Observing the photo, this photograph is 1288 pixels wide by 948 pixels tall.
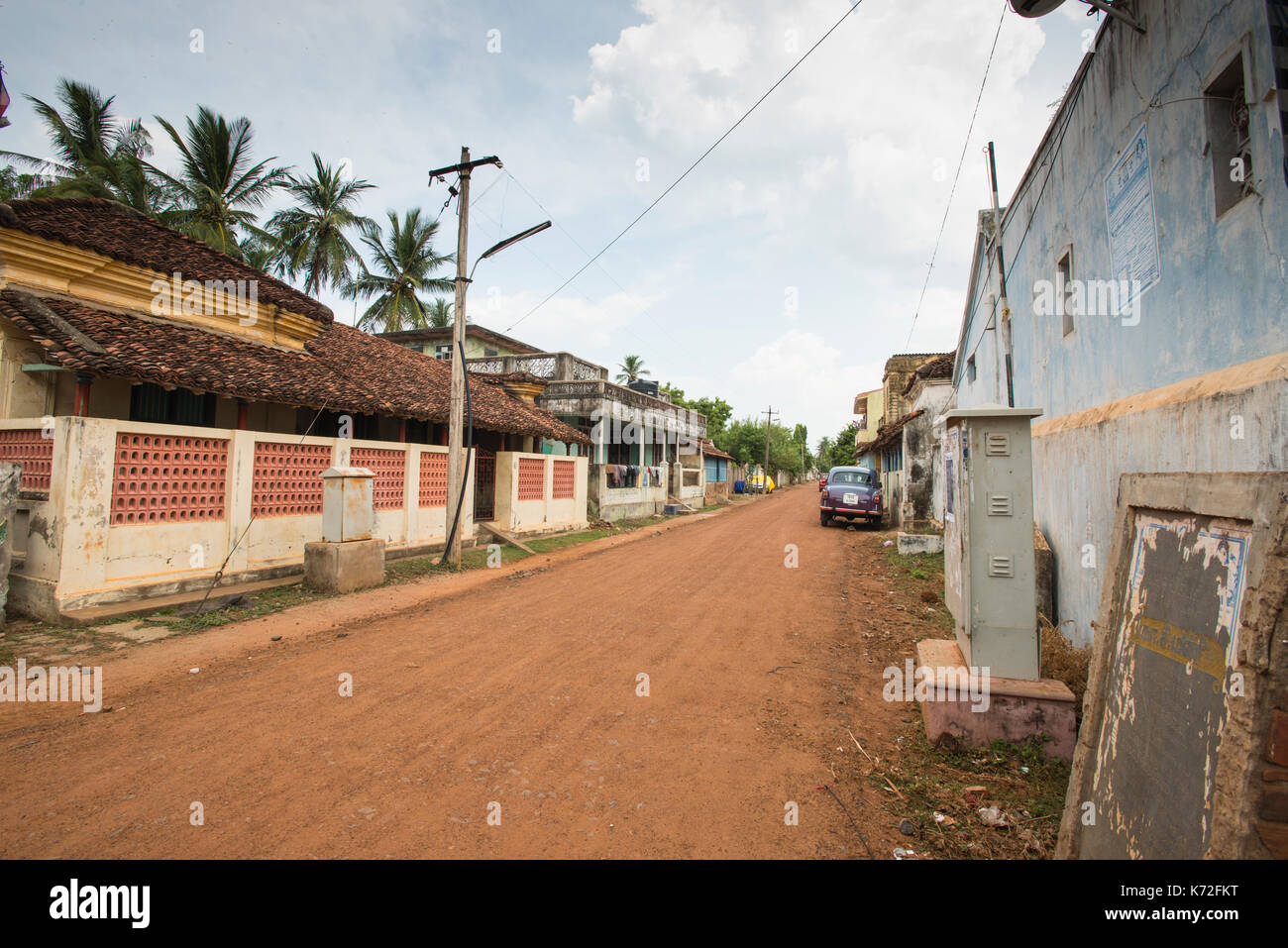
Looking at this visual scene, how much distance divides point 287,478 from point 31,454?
111 inches

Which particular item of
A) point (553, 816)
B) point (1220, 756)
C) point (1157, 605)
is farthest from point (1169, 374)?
point (553, 816)

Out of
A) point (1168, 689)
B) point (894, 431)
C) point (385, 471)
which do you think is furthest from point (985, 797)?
point (894, 431)

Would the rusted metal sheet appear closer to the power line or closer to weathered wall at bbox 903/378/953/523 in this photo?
the power line

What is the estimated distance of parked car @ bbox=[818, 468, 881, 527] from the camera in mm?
18391

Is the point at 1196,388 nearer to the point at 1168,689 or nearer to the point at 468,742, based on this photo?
the point at 1168,689

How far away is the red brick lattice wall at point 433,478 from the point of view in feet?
39.4

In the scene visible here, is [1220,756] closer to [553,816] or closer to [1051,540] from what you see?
[553,816]

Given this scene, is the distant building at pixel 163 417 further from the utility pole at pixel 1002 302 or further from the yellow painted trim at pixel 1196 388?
the utility pole at pixel 1002 302

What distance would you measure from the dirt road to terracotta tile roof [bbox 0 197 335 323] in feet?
19.2

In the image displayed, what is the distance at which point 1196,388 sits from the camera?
348 cm

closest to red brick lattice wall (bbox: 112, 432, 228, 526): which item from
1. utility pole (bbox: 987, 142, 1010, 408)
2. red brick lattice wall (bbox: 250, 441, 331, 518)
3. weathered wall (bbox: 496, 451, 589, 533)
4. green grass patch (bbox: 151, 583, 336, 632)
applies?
red brick lattice wall (bbox: 250, 441, 331, 518)

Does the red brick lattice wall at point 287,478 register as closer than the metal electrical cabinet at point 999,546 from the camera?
No

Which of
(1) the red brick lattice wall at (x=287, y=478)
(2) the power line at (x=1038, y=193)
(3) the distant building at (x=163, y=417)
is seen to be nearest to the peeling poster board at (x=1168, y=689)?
(2) the power line at (x=1038, y=193)

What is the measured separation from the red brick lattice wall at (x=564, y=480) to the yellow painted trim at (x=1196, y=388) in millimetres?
13161
